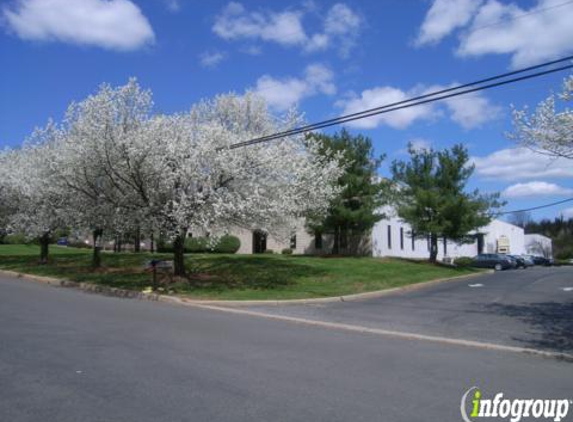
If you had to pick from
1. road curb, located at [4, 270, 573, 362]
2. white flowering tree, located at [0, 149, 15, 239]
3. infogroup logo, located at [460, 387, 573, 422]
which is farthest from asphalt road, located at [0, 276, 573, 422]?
white flowering tree, located at [0, 149, 15, 239]

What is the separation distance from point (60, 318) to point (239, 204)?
6.35 metres

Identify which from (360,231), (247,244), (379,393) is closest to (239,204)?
(379,393)

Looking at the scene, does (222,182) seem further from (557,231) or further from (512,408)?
(557,231)

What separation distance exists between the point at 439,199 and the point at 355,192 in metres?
4.95

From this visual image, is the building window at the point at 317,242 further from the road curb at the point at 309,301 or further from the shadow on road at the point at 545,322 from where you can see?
the shadow on road at the point at 545,322

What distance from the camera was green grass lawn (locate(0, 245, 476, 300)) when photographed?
17922 mm

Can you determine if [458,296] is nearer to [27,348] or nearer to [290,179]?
[290,179]

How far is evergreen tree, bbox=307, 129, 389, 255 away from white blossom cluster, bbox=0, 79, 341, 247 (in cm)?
1109

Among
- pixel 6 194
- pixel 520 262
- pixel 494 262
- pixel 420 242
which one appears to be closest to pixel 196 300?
pixel 6 194

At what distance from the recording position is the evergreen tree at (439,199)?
32.3 meters

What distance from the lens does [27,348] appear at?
832 cm

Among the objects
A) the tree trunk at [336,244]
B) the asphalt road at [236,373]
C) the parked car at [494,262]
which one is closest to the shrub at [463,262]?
the parked car at [494,262]

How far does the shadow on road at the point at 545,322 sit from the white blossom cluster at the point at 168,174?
737 centimetres

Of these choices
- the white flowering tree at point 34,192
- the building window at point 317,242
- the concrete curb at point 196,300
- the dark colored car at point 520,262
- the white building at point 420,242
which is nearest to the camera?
the concrete curb at point 196,300
